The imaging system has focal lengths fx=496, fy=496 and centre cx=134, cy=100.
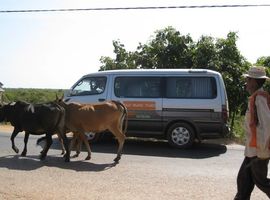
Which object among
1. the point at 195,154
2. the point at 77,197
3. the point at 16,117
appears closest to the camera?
the point at 77,197

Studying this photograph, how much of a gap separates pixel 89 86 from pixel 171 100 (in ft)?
8.42

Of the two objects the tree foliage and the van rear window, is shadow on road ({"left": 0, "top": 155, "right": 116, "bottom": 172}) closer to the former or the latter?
the van rear window

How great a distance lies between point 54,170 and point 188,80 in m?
5.38

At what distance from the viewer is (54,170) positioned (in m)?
9.99

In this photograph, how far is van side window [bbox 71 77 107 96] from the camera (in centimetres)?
1468

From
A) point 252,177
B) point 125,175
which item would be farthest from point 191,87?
point 252,177

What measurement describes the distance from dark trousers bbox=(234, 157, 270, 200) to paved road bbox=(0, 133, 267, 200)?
1383 mm

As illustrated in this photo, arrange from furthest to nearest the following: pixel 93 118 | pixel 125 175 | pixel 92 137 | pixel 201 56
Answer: pixel 201 56
pixel 92 137
pixel 93 118
pixel 125 175

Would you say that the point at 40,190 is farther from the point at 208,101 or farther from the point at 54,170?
the point at 208,101

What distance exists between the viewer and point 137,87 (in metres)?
14.3

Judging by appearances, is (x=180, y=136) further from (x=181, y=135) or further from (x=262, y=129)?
(x=262, y=129)

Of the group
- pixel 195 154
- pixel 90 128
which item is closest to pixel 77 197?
pixel 90 128

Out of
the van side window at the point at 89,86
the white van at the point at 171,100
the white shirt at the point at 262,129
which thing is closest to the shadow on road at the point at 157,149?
the white van at the point at 171,100

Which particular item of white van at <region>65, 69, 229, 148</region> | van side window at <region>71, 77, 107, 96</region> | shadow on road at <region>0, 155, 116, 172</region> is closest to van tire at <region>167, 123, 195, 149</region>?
white van at <region>65, 69, 229, 148</region>
